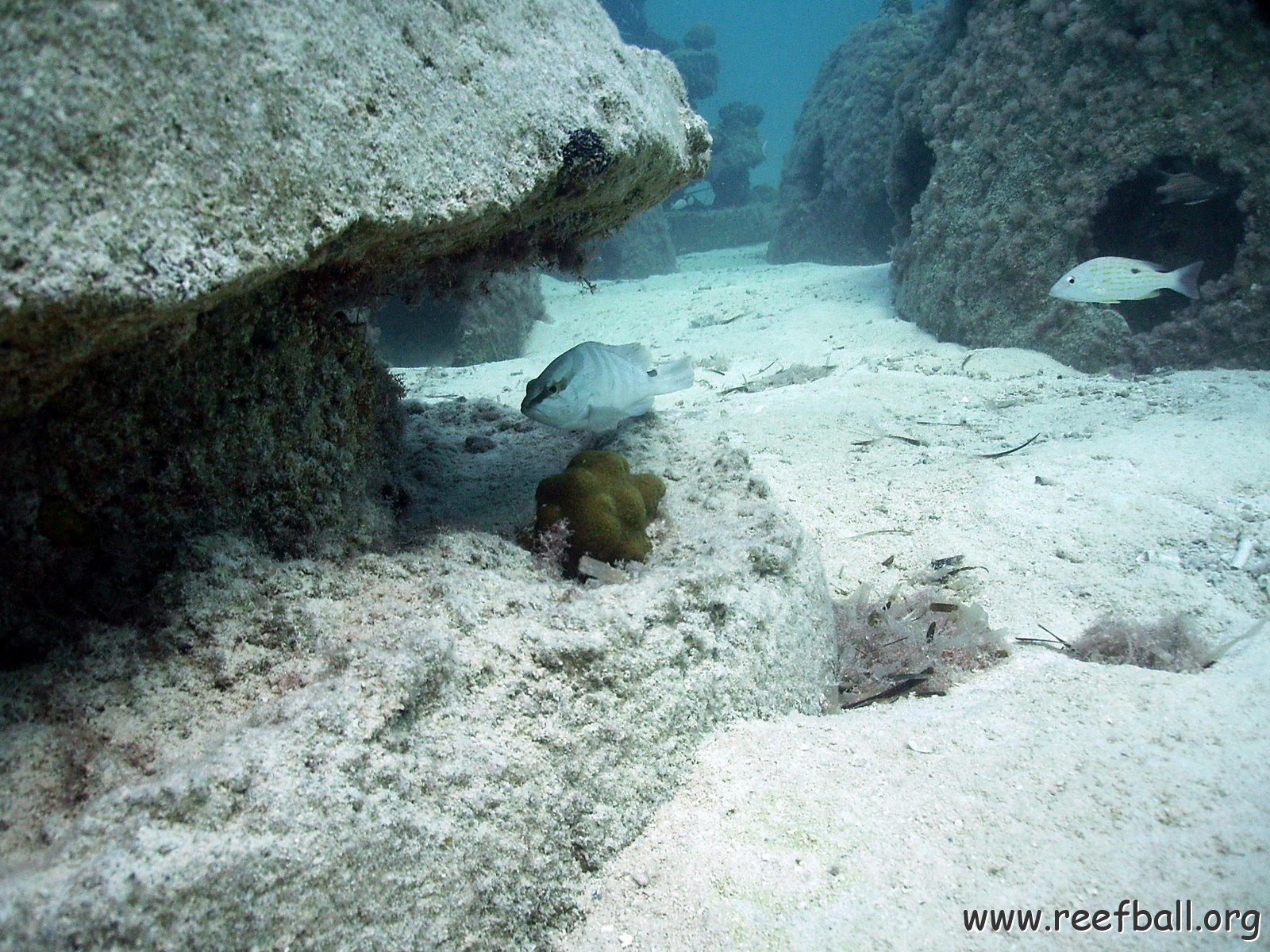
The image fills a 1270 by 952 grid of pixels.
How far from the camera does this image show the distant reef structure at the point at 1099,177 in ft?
22.4

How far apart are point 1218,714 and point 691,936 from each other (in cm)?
192

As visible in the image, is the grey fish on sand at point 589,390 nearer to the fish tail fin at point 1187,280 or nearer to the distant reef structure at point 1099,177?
the fish tail fin at point 1187,280

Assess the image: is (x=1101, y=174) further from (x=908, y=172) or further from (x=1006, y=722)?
(x=1006, y=722)

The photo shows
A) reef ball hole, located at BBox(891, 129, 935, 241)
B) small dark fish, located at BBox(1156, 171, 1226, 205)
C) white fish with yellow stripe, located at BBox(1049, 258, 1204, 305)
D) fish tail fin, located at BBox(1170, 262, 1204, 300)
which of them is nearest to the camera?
white fish with yellow stripe, located at BBox(1049, 258, 1204, 305)

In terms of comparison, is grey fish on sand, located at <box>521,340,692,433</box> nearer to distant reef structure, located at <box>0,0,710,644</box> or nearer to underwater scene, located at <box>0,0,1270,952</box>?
underwater scene, located at <box>0,0,1270,952</box>

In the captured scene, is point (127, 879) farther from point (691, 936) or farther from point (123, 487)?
point (691, 936)

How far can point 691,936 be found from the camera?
1.70 metres

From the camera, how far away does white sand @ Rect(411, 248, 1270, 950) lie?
1.72 metres

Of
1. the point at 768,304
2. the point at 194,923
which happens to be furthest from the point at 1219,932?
the point at 768,304

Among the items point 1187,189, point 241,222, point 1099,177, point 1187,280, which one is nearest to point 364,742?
point 241,222

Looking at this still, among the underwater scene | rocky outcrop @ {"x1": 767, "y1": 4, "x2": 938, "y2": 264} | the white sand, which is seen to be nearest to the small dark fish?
the white sand

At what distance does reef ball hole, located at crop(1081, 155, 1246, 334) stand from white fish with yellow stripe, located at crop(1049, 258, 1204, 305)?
123 cm

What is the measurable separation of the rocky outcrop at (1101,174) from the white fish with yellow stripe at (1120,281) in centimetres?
124

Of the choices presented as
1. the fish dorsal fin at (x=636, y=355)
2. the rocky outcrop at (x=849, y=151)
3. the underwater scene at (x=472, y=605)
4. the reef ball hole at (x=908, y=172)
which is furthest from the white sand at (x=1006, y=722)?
A: the rocky outcrop at (x=849, y=151)
